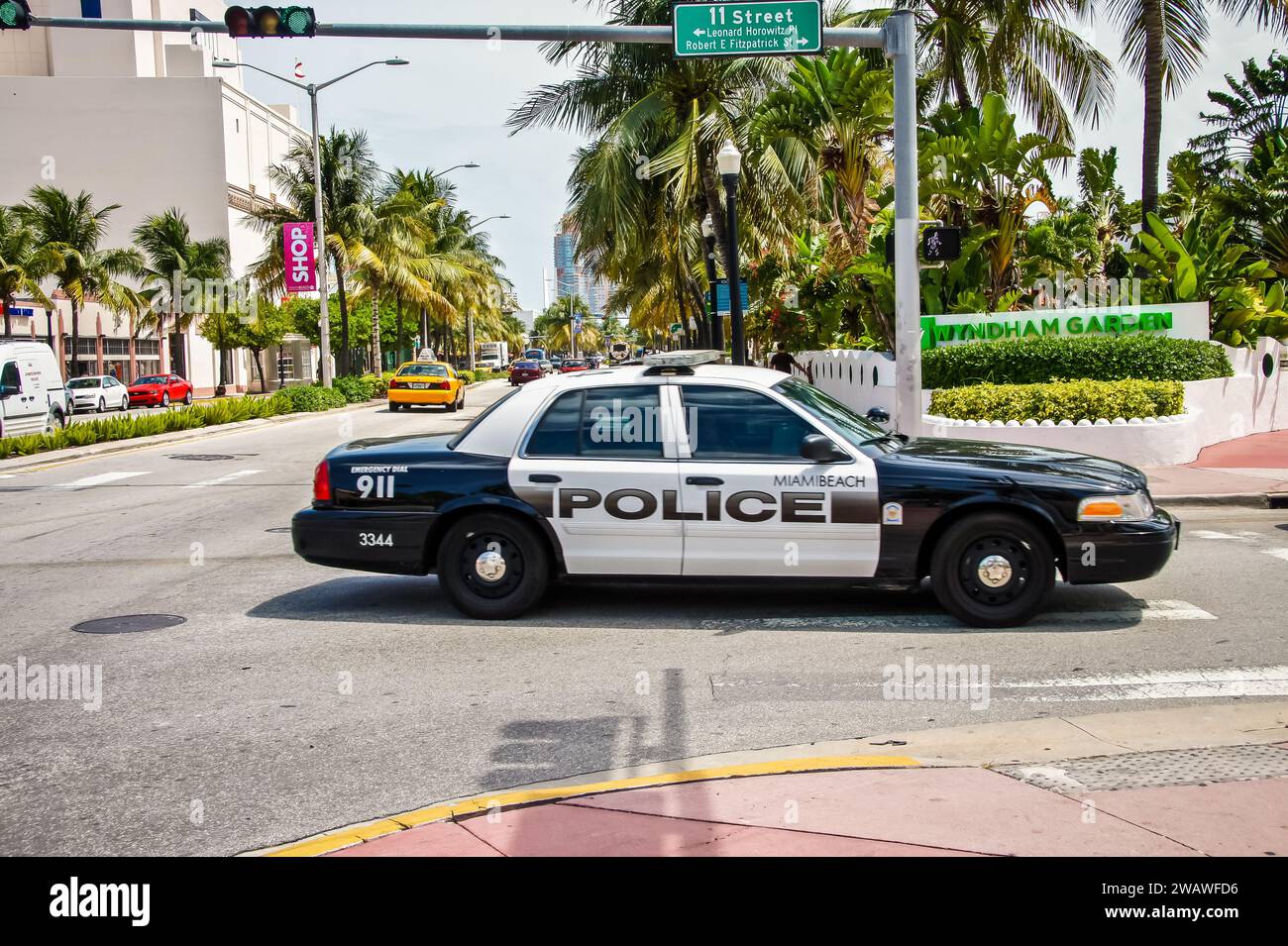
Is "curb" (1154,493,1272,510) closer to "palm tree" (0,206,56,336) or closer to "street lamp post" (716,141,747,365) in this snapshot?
"street lamp post" (716,141,747,365)

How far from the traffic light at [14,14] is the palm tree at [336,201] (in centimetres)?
3116

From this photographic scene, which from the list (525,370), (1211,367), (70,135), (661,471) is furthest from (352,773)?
(70,135)

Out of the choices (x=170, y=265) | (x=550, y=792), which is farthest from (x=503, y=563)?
(x=170, y=265)

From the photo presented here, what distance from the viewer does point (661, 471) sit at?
772 cm

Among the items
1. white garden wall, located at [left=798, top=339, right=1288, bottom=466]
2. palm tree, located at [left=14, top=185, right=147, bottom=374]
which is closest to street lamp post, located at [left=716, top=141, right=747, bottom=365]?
white garden wall, located at [left=798, top=339, right=1288, bottom=466]

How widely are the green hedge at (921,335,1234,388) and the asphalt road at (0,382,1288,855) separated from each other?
6975 millimetres

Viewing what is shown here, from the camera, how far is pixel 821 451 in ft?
24.5

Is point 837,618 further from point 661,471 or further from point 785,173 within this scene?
point 785,173

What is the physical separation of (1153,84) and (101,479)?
18001mm

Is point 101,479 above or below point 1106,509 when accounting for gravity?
below

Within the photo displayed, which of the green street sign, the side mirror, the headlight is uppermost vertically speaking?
the green street sign

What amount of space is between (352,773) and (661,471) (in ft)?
10.6

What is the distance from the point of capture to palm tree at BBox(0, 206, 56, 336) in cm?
4622

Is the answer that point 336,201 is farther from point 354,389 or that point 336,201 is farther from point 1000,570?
point 1000,570
